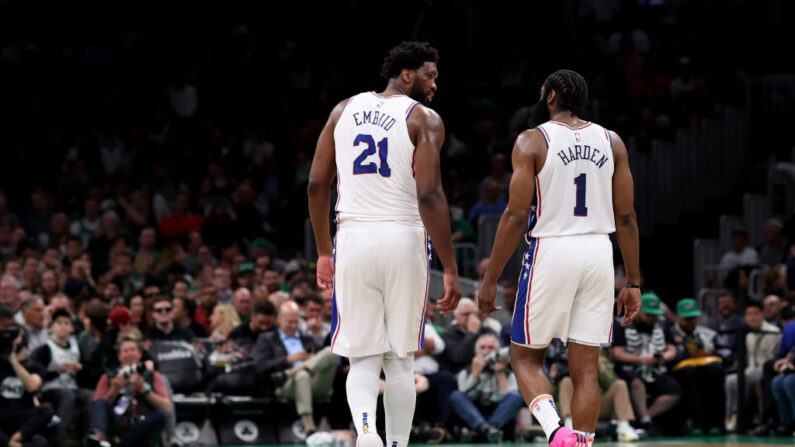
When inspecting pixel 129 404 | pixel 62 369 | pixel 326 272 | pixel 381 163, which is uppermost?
pixel 381 163

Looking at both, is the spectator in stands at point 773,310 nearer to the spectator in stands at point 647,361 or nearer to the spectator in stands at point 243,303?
the spectator in stands at point 647,361

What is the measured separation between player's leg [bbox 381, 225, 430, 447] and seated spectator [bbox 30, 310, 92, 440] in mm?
6565

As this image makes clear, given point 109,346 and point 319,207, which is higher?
point 319,207

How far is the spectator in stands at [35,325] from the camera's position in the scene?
13969mm

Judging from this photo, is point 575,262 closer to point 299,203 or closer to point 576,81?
point 576,81

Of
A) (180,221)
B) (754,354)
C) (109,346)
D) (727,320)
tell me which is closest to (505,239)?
(109,346)

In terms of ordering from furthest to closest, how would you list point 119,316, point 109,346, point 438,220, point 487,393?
point 487,393, point 119,316, point 109,346, point 438,220

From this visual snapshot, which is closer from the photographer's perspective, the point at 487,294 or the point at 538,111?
the point at 487,294

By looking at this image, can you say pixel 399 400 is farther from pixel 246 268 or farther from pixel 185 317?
pixel 246 268

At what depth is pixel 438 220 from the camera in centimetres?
773

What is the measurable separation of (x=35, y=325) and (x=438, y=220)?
7.66 meters

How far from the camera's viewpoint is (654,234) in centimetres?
2075

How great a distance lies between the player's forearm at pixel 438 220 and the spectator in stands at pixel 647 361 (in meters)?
7.82

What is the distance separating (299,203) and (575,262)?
11931 mm
